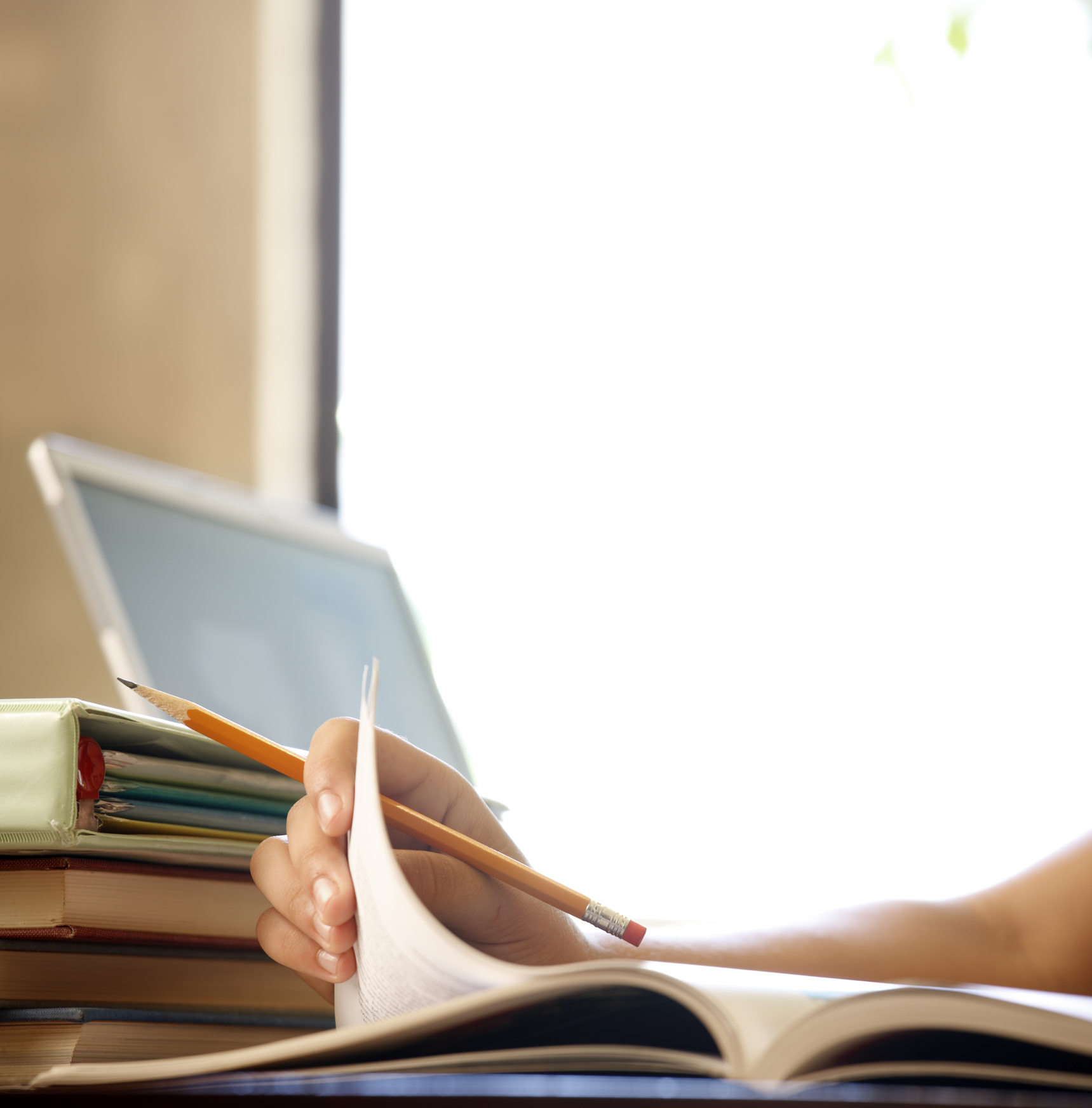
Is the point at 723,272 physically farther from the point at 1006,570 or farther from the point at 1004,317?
the point at 1006,570

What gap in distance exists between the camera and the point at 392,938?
0.26 metres

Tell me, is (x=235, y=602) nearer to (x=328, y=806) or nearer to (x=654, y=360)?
(x=328, y=806)

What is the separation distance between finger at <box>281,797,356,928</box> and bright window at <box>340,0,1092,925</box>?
89 cm

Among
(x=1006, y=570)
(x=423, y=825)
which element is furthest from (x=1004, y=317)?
(x=423, y=825)

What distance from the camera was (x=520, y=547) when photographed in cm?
138

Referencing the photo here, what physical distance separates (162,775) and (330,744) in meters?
0.09

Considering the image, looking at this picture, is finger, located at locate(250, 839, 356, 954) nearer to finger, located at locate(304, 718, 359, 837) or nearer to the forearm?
finger, located at locate(304, 718, 359, 837)

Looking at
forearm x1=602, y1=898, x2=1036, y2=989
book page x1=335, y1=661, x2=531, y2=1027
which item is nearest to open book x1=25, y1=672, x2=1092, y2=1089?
book page x1=335, y1=661, x2=531, y2=1027

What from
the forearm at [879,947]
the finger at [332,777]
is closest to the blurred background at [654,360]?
the forearm at [879,947]

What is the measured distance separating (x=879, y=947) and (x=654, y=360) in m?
1.00

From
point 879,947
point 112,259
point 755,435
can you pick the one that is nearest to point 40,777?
point 879,947

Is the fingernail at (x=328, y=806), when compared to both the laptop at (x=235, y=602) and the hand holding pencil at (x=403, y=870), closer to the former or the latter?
the hand holding pencil at (x=403, y=870)

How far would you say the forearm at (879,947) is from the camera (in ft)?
1.46

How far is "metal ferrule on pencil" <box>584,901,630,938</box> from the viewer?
318mm
